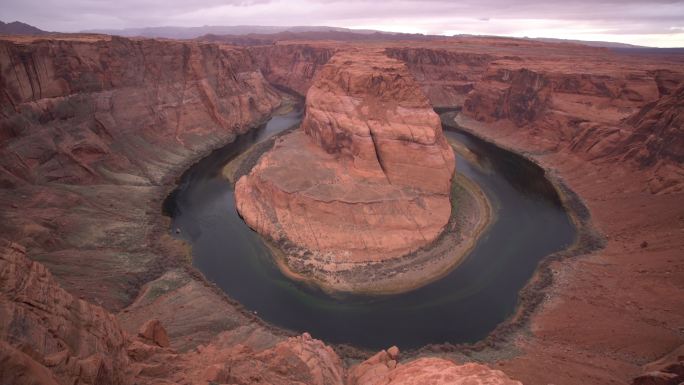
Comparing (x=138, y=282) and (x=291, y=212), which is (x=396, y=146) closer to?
(x=291, y=212)

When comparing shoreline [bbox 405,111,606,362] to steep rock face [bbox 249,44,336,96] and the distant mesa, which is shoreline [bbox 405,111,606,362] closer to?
steep rock face [bbox 249,44,336,96]

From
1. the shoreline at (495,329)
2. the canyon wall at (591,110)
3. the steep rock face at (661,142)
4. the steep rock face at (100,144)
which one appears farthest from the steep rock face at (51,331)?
the canyon wall at (591,110)

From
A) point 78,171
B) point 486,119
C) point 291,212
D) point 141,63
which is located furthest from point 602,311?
point 141,63

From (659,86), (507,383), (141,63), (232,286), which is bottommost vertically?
(232,286)

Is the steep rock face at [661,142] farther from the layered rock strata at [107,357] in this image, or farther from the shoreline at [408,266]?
the layered rock strata at [107,357]

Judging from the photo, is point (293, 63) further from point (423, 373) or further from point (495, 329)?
point (423, 373)

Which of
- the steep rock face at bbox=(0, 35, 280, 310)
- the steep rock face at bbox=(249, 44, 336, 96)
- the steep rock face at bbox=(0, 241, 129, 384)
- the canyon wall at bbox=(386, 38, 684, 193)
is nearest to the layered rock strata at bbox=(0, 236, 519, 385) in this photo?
the steep rock face at bbox=(0, 241, 129, 384)

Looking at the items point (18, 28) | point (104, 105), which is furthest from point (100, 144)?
point (18, 28)
